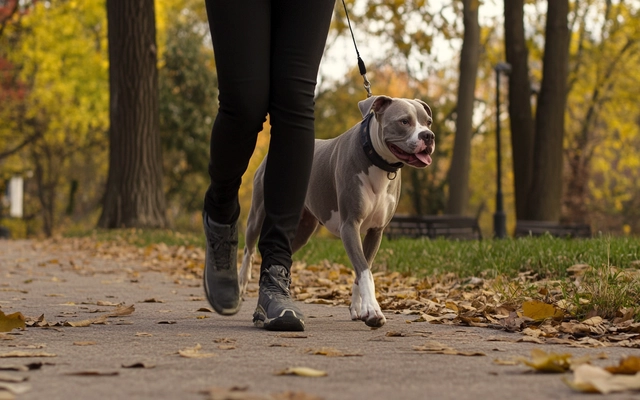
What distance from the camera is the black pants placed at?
429cm

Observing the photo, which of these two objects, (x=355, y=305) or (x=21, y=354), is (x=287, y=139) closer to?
(x=355, y=305)

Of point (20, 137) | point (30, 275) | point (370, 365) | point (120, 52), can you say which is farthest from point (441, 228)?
point (20, 137)

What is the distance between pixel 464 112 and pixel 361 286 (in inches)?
611

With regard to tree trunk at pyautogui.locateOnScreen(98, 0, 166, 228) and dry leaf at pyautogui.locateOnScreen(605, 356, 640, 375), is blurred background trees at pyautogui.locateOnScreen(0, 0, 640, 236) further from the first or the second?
dry leaf at pyautogui.locateOnScreen(605, 356, 640, 375)

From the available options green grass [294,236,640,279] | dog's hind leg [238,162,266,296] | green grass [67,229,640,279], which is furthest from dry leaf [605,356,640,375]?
dog's hind leg [238,162,266,296]

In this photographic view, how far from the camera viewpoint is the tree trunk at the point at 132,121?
1587 cm

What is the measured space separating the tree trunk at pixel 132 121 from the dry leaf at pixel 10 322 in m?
11.7

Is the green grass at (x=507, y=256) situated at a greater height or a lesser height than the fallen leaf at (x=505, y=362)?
greater

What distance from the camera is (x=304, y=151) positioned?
14.9ft

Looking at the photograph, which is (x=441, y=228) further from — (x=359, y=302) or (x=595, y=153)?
(x=595, y=153)

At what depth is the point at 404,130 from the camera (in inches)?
191

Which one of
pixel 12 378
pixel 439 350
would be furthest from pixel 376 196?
pixel 12 378

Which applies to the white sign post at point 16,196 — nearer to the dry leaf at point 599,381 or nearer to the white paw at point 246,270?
the white paw at point 246,270

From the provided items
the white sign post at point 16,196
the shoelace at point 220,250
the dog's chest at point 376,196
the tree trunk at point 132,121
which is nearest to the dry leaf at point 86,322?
the shoelace at point 220,250
